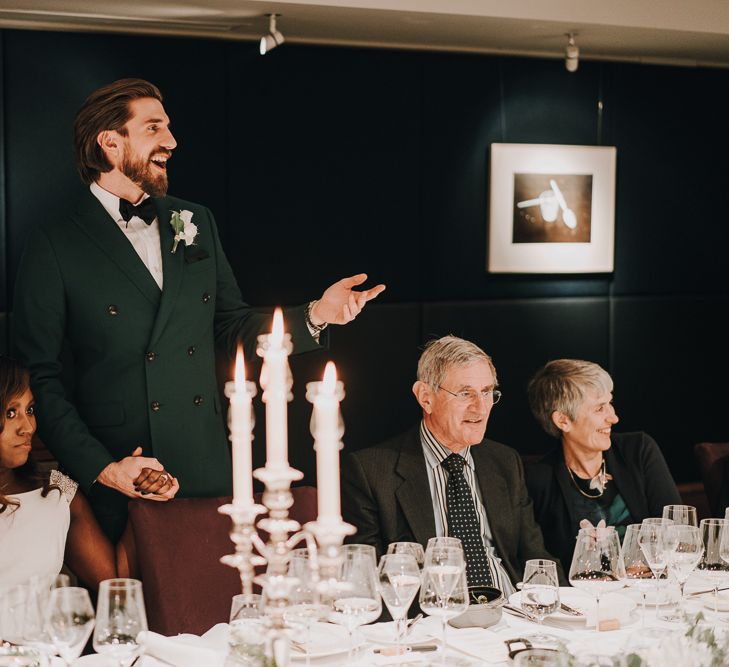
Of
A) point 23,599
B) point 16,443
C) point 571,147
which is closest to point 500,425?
point 571,147

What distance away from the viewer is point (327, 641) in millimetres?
2455

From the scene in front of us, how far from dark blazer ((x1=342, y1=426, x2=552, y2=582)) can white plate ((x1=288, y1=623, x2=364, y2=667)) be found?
2.52ft

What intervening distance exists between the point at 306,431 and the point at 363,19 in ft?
5.96

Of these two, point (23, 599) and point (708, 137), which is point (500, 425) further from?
point (23, 599)

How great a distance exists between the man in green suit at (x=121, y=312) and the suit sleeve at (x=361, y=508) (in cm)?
40

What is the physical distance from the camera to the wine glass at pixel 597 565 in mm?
2580

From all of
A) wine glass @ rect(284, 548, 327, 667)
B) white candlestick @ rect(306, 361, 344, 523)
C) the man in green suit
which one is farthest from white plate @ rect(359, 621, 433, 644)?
the man in green suit

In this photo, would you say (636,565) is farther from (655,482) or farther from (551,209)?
(551,209)

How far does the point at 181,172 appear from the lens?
5055 millimetres

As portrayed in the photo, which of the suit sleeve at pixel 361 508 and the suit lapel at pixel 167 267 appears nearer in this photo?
the suit sleeve at pixel 361 508

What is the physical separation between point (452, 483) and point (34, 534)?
1184 millimetres

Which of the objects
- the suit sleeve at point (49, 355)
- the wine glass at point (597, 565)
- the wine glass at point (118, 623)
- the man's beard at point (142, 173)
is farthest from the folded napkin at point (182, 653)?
the man's beard at point (142, 173)

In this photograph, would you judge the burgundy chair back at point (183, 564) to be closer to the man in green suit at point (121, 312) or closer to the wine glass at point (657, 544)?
the man in green suit at point (121, 312)

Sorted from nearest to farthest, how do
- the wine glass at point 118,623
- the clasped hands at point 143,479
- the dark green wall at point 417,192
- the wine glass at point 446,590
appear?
1. the wine glass at point 118,623
2. the wine glass at point 446,590
3. the clasped hands at point 143,479
4. the dark green wall at point 417,192
